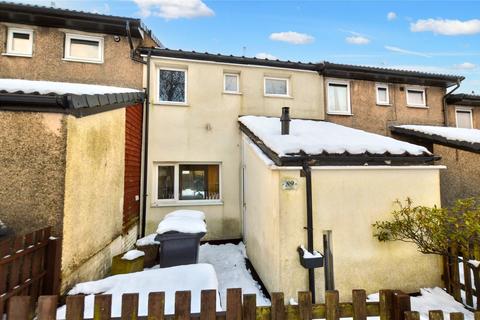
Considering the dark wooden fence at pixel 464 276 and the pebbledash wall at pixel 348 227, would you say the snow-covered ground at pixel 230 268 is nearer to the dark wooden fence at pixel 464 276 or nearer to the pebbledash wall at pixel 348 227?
the pebbledash wall at pixel 348 227

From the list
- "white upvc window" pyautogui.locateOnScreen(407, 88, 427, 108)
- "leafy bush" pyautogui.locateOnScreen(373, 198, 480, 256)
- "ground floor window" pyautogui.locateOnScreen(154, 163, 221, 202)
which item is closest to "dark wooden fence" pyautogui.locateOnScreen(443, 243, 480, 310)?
"leafy bush" pyautogui.locateOnScreen(373, 198, 480, 256)

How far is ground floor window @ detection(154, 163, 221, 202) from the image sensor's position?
8562 millimetres

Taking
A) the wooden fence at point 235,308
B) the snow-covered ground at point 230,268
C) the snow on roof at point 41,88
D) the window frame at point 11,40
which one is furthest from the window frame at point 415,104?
the window frame at point 11,40

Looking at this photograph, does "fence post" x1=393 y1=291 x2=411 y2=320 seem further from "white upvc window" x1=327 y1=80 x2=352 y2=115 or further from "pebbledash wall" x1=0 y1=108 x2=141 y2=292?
"white upvc window" x1=327 y1=80 x2=352 y2=115

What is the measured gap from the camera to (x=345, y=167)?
5.29 m

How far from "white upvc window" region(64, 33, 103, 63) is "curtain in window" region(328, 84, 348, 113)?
28.4 ft

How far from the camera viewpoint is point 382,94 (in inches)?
441

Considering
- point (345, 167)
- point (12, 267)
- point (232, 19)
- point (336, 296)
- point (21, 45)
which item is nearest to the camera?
point (336, 296)

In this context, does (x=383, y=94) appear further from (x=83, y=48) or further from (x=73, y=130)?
(x=83, y=48)

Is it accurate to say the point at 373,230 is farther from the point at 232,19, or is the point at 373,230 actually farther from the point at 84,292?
the point at 232,19

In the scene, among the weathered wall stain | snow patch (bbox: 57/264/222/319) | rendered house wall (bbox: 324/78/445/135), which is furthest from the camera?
rendered house wall (bbox: 324/78/445/135)

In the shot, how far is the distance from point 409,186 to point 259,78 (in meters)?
6.26

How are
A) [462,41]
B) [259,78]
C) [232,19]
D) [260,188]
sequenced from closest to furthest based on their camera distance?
1. [260,188]
2. [259,78]
3. [232,19]
4. [462,41]

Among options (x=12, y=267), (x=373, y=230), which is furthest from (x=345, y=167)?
(x=12, y=267)
